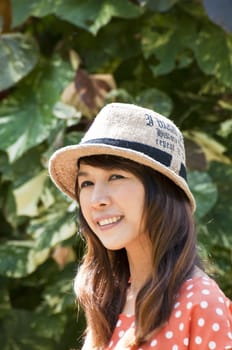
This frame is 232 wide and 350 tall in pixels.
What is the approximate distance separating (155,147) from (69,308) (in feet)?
4.61

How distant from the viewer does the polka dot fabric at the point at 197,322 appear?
1.40m

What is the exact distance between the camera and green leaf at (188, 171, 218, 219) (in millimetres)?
2490

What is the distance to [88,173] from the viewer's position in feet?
5.12

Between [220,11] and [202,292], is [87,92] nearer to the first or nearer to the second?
[220,11]

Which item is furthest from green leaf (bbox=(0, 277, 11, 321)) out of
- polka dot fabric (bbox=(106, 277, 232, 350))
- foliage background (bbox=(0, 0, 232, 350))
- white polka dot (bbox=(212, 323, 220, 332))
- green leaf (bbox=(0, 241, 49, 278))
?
white polka dot (bbox=(212, 323, 220, 332))

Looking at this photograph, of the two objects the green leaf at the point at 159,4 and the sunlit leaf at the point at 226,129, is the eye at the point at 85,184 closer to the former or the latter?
the green leaf at the point at 159,4

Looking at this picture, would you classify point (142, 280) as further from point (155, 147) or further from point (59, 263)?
point (59, 263)

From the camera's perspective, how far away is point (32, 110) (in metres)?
2.70

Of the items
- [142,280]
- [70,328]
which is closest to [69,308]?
[70,328]

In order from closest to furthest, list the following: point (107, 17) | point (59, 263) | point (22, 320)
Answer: point (107, 17)
point (59, 263)
point (22, 320)

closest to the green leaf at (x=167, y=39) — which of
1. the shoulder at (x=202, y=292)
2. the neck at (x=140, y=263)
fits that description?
the neck at (x=140, y=263)

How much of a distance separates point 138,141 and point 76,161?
14cm

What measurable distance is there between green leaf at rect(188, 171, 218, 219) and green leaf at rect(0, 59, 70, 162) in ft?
1.27

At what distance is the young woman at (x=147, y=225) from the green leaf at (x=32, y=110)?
1009 mm
